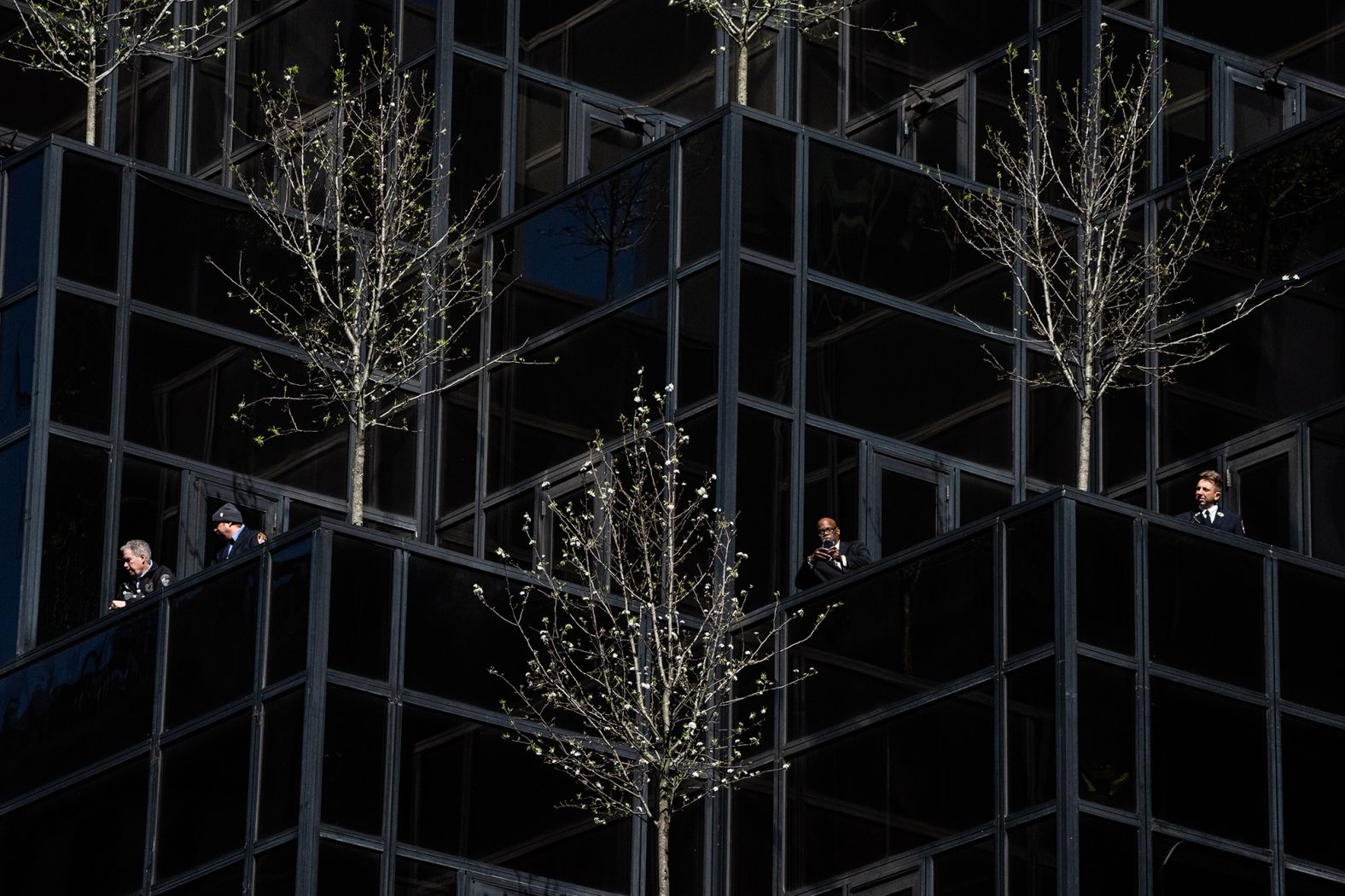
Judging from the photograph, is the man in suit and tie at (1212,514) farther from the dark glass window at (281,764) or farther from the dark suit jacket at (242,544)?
the dark suit jacket at (242,544)

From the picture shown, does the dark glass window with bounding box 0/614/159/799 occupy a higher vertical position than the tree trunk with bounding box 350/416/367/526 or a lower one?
lower

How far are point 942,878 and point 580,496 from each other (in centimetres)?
830

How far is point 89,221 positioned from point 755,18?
9.05 metres

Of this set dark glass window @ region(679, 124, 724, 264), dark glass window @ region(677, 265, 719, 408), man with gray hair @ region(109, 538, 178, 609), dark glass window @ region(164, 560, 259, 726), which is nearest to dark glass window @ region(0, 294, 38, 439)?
man with gray hair @ region(109, 538, 178, 609)

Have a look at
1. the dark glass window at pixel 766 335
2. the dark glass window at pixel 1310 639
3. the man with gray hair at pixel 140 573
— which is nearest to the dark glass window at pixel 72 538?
the man with gray hair at pixel 140 573

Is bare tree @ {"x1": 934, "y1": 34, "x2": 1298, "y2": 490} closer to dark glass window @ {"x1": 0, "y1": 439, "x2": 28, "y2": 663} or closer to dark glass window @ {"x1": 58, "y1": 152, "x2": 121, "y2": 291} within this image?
dark glass window @ {"x1": 58, "y1": 152, "x2": 121, "y2": 291}

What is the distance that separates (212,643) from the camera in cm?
4241

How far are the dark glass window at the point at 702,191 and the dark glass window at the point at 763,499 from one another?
2.33 meters

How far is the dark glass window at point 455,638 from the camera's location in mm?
42156

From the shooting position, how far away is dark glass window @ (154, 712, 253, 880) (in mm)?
41375

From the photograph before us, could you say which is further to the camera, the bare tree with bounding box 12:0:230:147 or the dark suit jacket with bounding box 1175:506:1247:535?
the bare tree with bounding box 12:0:230:147

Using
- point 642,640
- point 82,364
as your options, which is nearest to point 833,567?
point 642,640

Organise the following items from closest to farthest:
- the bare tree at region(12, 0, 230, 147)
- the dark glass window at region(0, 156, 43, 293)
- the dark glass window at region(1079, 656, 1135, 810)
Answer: the dark glass window at region(1079, 656, 1135, 810) → the dark glass window at region(0, 156, 43, 293) → the bare tree at region(12, 0, 230, 147)

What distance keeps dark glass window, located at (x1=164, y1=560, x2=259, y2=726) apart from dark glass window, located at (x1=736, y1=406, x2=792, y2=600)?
5821 millimetres
